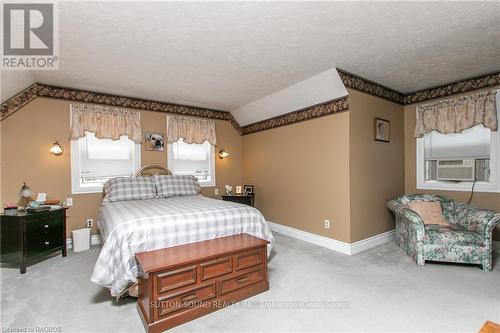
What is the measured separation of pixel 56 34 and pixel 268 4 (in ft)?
6.95

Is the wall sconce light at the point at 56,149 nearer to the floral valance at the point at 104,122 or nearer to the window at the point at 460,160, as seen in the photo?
the floral valance at the point at 104,122

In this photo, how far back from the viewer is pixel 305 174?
13.8 ft

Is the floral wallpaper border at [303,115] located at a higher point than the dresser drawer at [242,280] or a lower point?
higher

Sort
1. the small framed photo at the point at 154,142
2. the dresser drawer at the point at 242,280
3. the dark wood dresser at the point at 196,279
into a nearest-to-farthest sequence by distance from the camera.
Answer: the dark wood dresser at the point at 196,279, the dresser drawer at the point at 242,280, the small framed photo at the point at 154,142

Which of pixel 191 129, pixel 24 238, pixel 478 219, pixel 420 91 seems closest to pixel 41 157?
pixel 24 238

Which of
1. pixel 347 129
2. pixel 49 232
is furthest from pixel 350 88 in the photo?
pixel 49 232

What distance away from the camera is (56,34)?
7.79 feet

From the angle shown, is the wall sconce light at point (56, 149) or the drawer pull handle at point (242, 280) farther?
the wall sconce light at point (56, 149)

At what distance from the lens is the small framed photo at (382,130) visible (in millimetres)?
3884

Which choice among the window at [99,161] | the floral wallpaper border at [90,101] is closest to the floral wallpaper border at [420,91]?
the floral wallpaper border at [90,101]

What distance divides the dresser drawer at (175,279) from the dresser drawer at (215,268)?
3.6 inches

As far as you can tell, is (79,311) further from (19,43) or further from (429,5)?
(429,5)

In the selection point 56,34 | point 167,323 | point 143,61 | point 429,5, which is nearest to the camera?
point 167,323

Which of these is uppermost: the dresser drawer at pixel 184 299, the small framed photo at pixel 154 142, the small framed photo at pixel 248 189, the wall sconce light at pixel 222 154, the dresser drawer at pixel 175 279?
the small framed photo at pixel 154 142
